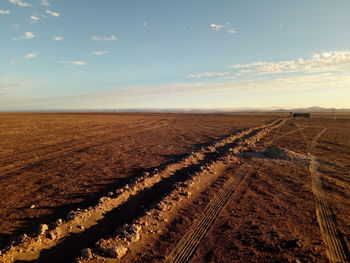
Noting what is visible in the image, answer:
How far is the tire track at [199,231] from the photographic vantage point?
5156mm

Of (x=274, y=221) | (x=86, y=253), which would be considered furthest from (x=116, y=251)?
(x=274, y=221)

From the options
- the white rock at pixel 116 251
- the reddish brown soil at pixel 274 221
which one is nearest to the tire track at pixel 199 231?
the reddish brown soil at pixel 274 221

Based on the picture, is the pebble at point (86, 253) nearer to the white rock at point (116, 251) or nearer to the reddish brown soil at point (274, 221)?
the white rock at point (116, 251)

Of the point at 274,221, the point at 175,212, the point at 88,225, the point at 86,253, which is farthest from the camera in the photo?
the point at 175,212

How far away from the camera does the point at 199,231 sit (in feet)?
20.2

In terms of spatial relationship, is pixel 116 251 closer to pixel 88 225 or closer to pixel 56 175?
pixel 88 225

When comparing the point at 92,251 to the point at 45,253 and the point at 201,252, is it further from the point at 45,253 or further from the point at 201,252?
the point at 201,252

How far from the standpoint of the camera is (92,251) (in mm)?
5047

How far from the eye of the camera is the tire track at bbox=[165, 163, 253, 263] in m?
5.16

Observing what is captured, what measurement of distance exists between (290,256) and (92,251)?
16.3ft

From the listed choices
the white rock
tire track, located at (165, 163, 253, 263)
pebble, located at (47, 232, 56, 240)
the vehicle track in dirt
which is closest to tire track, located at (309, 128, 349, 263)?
tire track, located at (165, 163, 253, 263)

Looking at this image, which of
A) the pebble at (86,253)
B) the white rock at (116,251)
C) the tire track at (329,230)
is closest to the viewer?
the pebble at (86,253)


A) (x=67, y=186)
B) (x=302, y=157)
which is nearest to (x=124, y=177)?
(x=67, y=186)

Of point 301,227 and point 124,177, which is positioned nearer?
point 301,227
